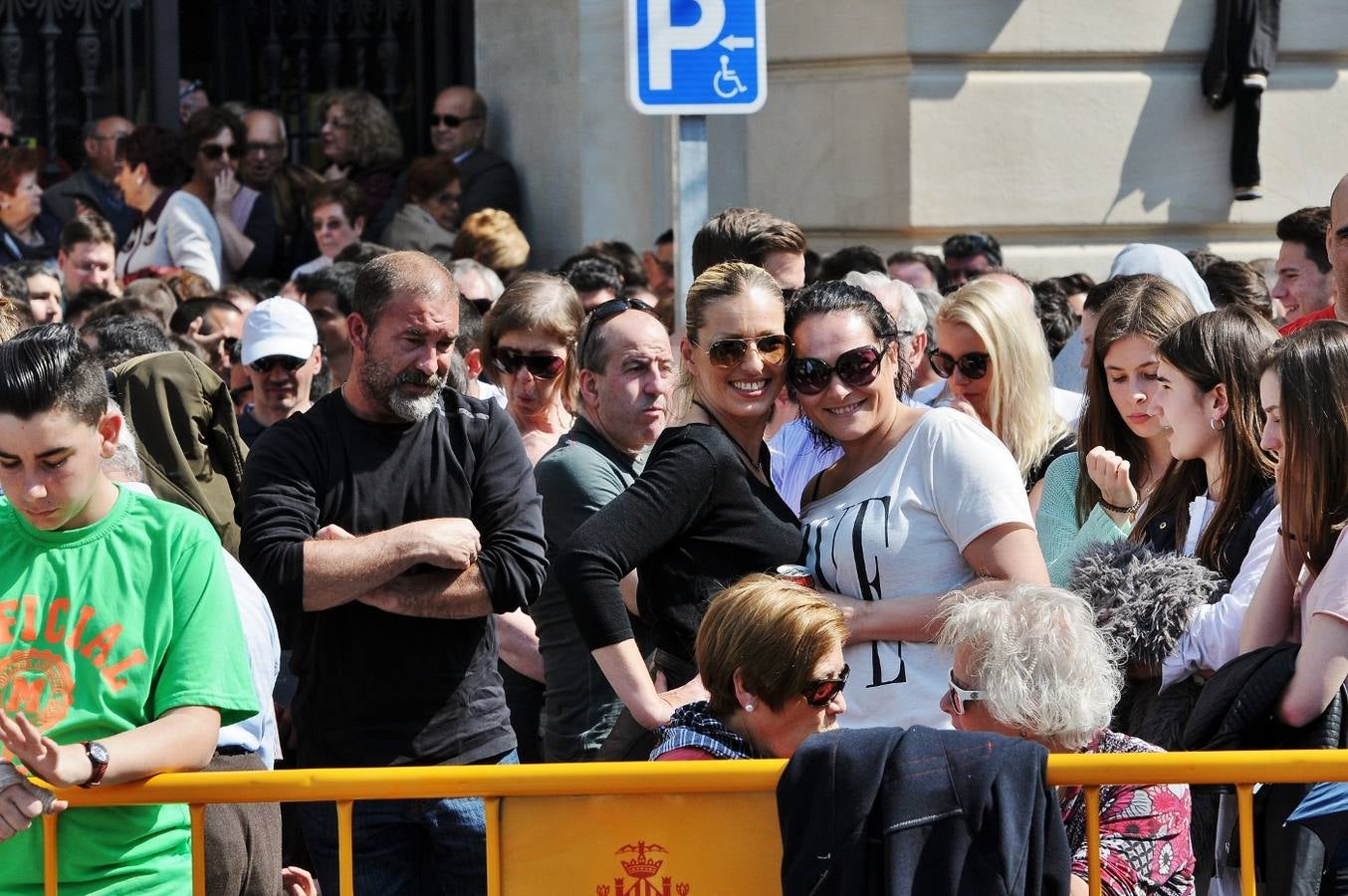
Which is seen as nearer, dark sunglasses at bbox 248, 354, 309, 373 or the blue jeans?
the blue jeans

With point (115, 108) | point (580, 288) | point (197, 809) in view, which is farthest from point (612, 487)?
point (115, 108)

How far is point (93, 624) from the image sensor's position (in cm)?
332

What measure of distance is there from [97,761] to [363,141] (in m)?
7.75

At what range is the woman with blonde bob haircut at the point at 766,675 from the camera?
350cm

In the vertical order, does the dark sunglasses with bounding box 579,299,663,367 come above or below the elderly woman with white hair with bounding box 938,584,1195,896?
above

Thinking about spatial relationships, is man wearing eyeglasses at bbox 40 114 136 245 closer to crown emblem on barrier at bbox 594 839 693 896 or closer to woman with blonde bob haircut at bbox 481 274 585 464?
woman with blonde bob haircut at bbox 481 274 585 464

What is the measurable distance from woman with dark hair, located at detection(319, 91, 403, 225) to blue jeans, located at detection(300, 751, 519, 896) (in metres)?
6.65

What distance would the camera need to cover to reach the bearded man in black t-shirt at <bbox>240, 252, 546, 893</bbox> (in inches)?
162

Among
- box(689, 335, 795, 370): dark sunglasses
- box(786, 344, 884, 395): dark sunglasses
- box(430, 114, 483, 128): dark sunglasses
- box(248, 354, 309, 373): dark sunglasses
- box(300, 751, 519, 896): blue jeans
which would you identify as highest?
box(430, 114, 483, 128): dark sunglasses

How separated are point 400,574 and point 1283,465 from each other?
6.14ft

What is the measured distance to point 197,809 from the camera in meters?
3.37

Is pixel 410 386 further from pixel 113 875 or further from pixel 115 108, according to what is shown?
pixel 115 108

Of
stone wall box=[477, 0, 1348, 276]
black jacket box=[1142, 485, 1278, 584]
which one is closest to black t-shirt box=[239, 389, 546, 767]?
black jacket box=[1142, 485, 1278, 584]

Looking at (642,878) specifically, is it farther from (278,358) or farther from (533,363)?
(278,358)
